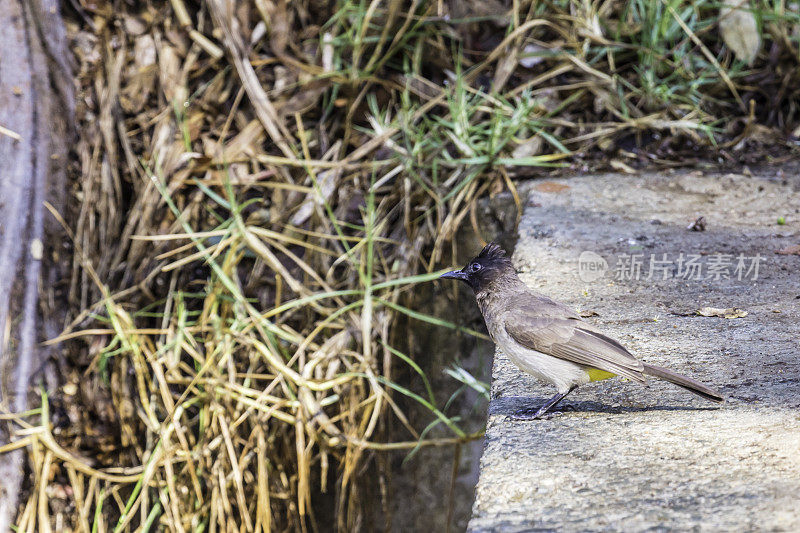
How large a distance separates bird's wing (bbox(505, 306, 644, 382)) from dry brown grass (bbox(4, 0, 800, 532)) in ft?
3.92

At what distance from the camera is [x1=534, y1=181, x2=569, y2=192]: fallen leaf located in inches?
159

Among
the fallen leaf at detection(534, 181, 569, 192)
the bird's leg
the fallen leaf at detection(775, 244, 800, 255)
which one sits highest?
the fallen leaf at detection(534, 181, 569, 192)

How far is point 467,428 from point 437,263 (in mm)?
875

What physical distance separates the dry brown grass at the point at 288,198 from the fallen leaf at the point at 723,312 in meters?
1.18

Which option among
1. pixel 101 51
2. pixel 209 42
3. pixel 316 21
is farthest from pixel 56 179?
pixel 316 21

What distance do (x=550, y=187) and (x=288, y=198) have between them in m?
1.46

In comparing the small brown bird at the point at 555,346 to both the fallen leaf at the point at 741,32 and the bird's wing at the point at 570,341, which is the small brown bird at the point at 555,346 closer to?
the bird's wing at the point at 570,341

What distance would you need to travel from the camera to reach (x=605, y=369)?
224cm

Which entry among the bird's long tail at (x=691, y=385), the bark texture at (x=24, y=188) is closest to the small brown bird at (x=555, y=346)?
the bird's long tail at (x=691, y=385)

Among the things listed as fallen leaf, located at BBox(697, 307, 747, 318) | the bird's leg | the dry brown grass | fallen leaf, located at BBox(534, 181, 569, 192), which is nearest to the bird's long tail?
the bird's leg

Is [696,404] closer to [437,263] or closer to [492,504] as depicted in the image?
[492,504]

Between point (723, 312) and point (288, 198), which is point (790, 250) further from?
point (288, 198)

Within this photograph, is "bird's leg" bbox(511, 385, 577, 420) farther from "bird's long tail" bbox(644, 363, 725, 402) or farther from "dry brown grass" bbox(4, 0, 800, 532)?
"dry brown grass" bbox(4, 0, 800, 532)

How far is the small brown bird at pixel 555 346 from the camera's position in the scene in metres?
2.22
